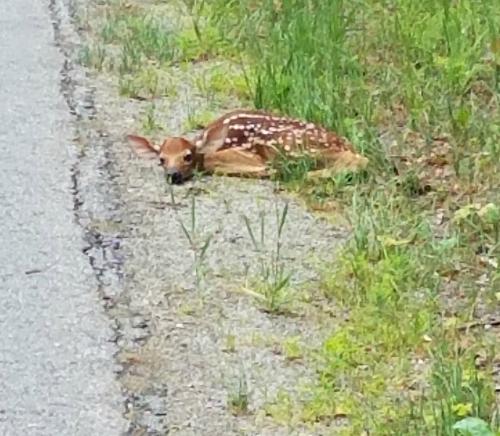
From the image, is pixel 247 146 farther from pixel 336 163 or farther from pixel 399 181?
pixel 399 181

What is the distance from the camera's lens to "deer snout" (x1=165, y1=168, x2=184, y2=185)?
5.27m

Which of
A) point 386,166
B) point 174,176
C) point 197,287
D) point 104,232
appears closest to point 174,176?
point 174,176

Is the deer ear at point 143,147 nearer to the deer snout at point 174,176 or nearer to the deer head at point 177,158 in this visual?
the deer head at point 177,158

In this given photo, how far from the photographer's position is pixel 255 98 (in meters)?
5.92

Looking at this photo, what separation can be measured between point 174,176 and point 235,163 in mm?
241

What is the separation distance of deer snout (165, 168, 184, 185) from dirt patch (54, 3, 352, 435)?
0.05m

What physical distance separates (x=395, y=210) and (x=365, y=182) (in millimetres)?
324

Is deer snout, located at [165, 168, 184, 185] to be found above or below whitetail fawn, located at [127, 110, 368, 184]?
below

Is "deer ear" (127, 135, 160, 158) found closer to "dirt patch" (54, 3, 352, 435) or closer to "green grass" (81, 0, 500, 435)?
"dirt patch" (54, 3, 352, 435)

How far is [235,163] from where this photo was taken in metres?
5.34

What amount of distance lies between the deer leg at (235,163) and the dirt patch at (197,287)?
0.16ft

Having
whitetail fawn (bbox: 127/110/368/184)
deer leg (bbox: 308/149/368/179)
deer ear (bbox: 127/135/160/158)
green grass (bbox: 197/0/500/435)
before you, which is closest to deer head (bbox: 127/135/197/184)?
whitetail fawn (bbox: 127/110/368/184)

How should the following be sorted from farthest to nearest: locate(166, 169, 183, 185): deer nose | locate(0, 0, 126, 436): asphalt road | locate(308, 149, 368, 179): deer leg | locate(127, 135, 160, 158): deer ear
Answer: locate(127, 135, 160, 158): deer ear < locate(166, 169, 183, 185): deer nose < locate(308, 149, 368, 179): deer leg < locate(0, 0, 126, 436): asphalt road

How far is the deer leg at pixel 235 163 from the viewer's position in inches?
208
